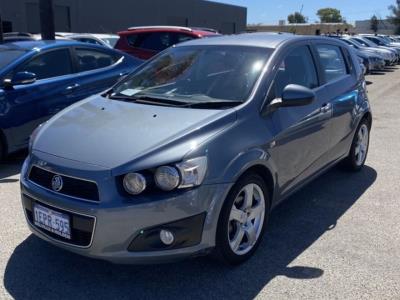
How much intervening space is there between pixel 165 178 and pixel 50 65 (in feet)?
13.4

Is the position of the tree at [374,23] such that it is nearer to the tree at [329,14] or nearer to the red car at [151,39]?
the tree at [329,14]

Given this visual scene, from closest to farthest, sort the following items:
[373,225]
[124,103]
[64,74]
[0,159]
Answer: [124,103] → [373,225] → [0,159] → [64,74]

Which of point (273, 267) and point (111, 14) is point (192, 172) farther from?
point (111, 14)

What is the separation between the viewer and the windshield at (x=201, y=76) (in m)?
3.77

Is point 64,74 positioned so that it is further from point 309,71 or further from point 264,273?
point 264,273

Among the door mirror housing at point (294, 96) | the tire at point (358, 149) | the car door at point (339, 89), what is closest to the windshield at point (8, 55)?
the car door at point (339, 89)

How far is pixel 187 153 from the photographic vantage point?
9.81ft

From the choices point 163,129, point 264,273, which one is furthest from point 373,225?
point 163,129

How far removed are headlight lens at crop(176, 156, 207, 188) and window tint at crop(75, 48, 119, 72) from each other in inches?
166

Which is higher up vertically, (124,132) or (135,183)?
(124,132)

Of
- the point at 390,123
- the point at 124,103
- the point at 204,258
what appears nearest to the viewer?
the point at 204,258

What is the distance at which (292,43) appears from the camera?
4.26m

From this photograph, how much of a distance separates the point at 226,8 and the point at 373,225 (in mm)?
48454

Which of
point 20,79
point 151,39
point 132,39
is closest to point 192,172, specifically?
point 20,79
